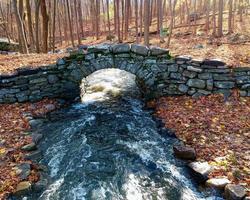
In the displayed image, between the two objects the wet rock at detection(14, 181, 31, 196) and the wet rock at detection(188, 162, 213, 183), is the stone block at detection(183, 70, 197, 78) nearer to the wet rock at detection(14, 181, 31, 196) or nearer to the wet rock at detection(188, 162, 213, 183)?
the wet rock at detection(188, 162, 213, 183)

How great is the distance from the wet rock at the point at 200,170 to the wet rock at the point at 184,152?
0.92 ft

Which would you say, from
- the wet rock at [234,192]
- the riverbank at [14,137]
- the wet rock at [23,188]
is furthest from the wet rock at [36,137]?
the wet rock at [234,192]

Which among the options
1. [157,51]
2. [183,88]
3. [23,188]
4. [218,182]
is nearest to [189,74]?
[183,88]

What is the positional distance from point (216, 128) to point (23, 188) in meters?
4.46

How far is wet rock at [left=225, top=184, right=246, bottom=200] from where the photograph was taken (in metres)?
4.72

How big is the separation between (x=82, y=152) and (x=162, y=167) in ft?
6.05

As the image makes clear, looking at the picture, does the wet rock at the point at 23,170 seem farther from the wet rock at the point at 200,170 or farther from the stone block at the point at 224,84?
the stone block at the point at 224,84

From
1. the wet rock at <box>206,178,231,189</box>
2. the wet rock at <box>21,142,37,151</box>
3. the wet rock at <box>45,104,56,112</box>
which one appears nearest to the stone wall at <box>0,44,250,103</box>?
the wet rock at <box>45,104,56,112</box>

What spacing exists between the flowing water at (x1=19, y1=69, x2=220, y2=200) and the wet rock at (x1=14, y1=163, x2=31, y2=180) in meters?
0.44

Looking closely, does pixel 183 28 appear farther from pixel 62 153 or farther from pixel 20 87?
pixel 62 153

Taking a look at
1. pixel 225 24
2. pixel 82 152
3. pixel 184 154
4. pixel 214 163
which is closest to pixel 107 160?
pixel 82 152

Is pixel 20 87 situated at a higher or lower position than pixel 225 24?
lower

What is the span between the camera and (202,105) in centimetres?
828

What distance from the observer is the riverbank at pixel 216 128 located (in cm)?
558
